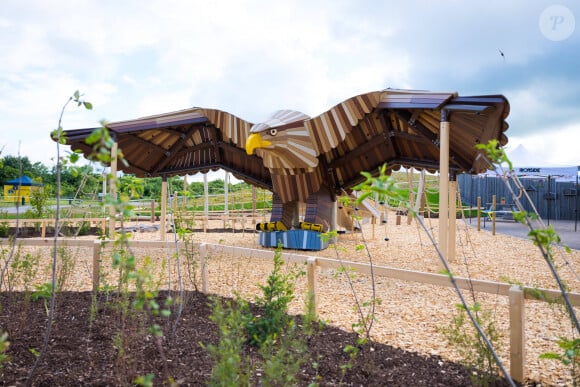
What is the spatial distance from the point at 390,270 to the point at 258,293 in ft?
5.65

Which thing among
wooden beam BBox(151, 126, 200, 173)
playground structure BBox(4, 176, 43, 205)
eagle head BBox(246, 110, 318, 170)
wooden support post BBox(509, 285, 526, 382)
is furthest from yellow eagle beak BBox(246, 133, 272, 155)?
wooden support post BBox(509, 285, 526, 382)

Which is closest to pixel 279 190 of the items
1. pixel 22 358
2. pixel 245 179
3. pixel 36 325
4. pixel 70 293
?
pixel 245 179

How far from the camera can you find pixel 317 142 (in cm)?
697

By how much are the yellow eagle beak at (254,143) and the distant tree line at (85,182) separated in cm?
117

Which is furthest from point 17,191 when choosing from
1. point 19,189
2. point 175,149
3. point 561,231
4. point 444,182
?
point 561,231

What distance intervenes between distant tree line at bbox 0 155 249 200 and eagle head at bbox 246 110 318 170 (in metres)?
1.47

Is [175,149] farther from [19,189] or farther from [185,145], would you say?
[19,189]

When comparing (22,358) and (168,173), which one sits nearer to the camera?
(22,358)

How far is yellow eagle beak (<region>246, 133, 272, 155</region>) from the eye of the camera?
6.46m

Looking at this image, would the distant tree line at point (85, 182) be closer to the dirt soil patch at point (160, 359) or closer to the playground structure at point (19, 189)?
the playground structure at point (19, 189)

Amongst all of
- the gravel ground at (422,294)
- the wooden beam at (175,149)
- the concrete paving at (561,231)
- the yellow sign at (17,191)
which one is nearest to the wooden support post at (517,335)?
the gravel ground at (422,294)

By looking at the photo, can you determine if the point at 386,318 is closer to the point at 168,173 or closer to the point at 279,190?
the point at 279,190

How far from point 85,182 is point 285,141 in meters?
3.25

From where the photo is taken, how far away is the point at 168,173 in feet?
33.2
